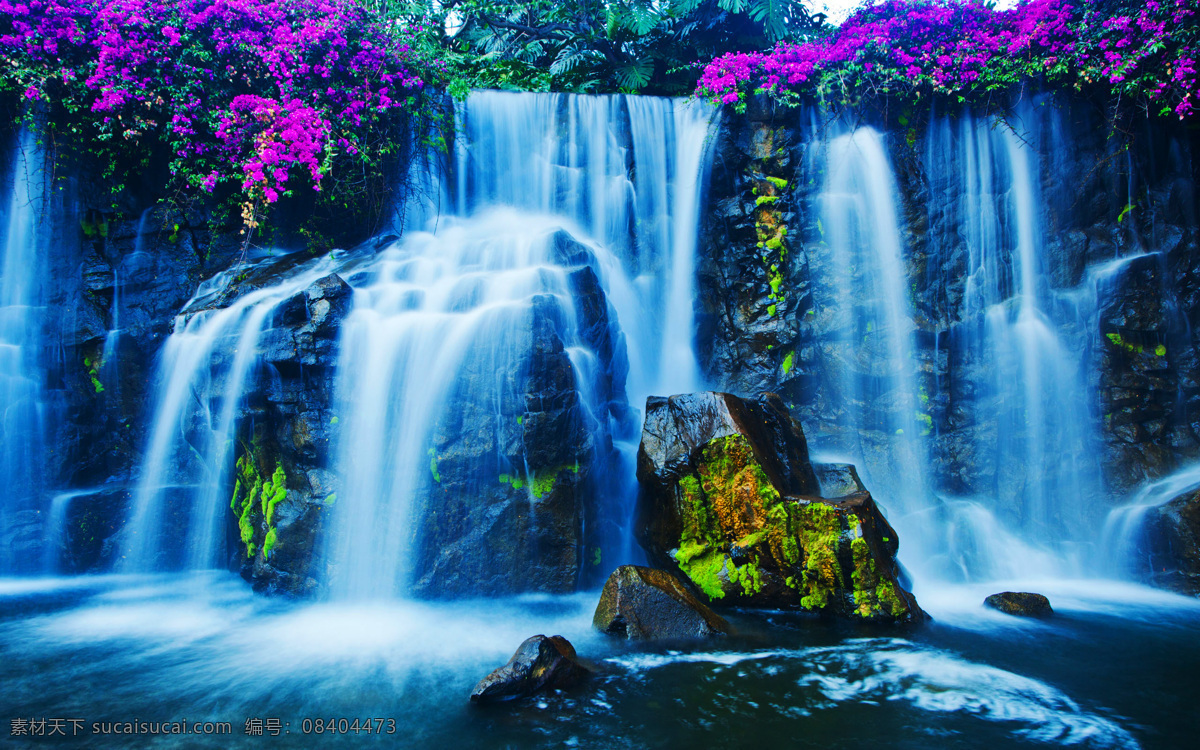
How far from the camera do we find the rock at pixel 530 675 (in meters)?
3.65

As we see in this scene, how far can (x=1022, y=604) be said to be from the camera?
5352 mm

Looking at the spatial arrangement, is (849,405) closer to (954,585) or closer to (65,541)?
(954,585)

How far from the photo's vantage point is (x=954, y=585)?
649cm

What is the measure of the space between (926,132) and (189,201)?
10.8m

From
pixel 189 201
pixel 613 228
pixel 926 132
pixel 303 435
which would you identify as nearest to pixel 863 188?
pixel 926 132

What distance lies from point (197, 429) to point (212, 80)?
4.77 m

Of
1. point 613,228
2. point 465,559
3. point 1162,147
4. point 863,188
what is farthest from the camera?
point 613,228

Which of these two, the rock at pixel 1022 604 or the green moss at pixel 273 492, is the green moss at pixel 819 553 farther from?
the green moss at pixel 273 492

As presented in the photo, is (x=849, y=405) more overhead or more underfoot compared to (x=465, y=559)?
more overhead

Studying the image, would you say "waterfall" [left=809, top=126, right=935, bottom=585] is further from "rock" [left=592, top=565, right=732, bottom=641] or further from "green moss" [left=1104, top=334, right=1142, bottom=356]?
"rock" [left=592, top=565, right=732, bottom=641]

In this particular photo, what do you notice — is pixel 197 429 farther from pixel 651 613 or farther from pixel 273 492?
pixel 651 613

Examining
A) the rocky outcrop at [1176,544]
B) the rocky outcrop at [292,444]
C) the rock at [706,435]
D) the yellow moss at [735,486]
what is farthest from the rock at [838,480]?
the rocky outcrop at [292,444]

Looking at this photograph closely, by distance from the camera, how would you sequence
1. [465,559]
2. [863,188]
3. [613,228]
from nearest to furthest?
1. [465,559]
2. [863,188]
3. [613,228]

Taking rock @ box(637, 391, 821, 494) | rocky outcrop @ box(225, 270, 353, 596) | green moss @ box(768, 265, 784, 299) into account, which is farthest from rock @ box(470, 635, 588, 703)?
green moss @ box(768, 265, 784, 299)
